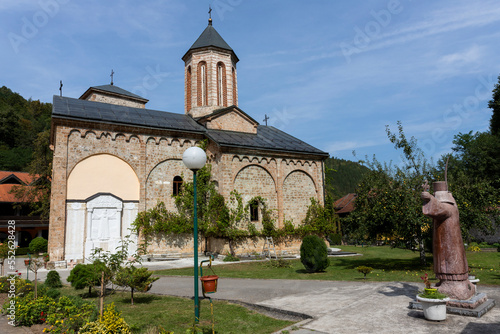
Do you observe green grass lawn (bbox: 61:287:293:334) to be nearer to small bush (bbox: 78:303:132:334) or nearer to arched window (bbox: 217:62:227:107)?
small bush (bbox: 78:303:132:334)

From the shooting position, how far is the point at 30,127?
50156mm

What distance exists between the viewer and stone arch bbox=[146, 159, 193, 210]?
16891 millimetres

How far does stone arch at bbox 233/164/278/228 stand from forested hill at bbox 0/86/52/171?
1289 inches

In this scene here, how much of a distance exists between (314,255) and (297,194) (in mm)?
7873

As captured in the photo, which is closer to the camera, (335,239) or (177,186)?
(177,186)

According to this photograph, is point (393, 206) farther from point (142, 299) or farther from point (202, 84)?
point (202, 84)

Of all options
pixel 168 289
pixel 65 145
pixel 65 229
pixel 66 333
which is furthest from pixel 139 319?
pixel 65 145

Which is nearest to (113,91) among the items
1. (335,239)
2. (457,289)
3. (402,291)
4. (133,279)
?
(133,279)

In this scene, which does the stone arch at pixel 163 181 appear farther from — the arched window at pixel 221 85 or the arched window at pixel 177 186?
the arched window at pixel 221 85

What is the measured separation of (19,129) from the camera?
1922 inches

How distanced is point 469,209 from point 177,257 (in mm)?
13281

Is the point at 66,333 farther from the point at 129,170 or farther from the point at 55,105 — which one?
the point at 55,105

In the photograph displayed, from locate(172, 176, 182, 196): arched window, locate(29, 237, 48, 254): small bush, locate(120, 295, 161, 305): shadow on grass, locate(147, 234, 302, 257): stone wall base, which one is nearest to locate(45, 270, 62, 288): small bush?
locate(120, 295, 161, 305): shadow on grass

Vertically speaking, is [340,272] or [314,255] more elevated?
[314,255]
